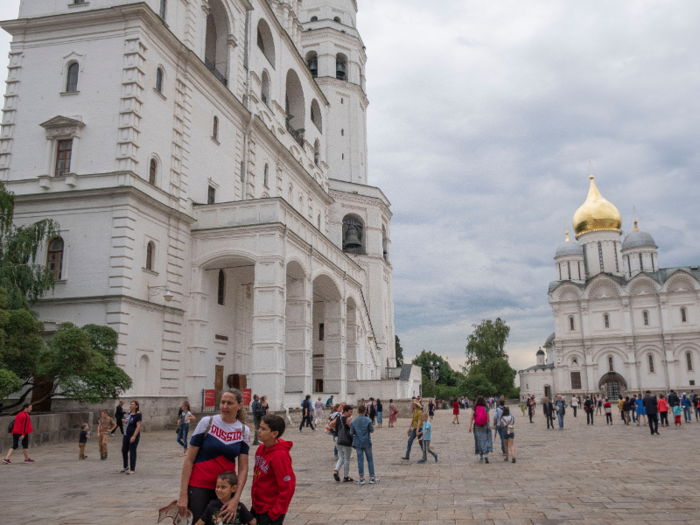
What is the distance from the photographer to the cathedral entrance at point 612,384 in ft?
219

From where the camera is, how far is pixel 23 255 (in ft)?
67.7

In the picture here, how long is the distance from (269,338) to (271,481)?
19581 mm

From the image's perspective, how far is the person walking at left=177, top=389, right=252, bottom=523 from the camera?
4797 mm

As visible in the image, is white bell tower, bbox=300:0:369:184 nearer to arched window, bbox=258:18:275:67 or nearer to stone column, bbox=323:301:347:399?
arched window, bbox=258:18:275:67

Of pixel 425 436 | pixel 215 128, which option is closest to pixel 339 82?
pixel 215 128

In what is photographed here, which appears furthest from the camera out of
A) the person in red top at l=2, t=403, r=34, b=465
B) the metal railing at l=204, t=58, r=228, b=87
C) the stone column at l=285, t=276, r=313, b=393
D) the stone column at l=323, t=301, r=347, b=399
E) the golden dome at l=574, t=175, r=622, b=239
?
the golden dome at l=574, t=175, r=622, b=239

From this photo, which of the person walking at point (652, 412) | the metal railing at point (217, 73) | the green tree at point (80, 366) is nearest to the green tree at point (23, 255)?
the green tree at point (80, 366)

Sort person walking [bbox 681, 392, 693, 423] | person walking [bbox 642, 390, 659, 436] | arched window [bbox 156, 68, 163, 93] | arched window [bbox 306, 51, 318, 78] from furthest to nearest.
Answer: arched window [bbox 306, 51, 318, 78]
person walking [bbox 681, 392, 693, 423]
arched window [bbox 156, 68, 163, 93]
person walking [bbox 642, 390, 659, 436]

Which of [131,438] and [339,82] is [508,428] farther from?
[339,82]

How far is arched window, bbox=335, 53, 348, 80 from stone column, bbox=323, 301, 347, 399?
2653 centimetres

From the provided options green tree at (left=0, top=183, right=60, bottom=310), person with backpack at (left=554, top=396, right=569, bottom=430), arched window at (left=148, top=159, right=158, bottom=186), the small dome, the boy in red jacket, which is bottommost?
person with backpack at (left=554, top=396, right=569, bottom=430)

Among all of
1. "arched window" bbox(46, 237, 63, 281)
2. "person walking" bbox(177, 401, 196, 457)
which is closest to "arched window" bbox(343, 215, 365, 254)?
"arched window" bbox(46, 237, 63, 281)

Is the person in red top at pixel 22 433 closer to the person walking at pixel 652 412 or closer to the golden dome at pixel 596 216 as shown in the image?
the person walking at pixel 652 412

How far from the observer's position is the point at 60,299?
69.5 feet
